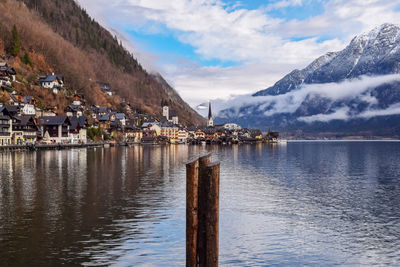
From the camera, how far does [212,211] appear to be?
41.8ft

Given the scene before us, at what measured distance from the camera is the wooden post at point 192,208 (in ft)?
41.6

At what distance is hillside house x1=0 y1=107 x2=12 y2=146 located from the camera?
392 ft

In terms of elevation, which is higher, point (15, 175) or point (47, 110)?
point (47, 110)

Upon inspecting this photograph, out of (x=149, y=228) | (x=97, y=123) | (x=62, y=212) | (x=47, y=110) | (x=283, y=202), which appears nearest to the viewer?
(x=149, y=228)

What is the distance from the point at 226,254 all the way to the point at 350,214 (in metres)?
15.0

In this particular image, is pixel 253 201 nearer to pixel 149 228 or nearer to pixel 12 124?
pixel 149 228

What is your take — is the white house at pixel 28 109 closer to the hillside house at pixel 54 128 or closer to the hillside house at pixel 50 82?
the hillside house at pixel 54 128

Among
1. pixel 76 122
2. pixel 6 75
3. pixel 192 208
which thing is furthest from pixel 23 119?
pixel 192 208

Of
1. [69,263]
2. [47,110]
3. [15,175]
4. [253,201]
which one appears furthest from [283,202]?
[47,110]

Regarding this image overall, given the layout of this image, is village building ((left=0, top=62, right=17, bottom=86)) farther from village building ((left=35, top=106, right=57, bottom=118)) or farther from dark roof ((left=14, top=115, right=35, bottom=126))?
dark roof ((left=14, top=115, right=35, bottom=126))

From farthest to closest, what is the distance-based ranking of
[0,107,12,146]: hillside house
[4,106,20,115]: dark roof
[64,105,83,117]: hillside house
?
[64,105,83,117]: hillside house → [4,106,20,115]: dark roof → [0,107,12,146]: hillside house

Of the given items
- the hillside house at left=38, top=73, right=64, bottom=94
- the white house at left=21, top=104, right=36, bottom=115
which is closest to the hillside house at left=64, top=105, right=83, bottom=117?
the hillside house at left=38, top=73, right=64, bottom=94

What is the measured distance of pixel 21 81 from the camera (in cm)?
17650

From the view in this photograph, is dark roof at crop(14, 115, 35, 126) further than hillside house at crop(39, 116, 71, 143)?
No
